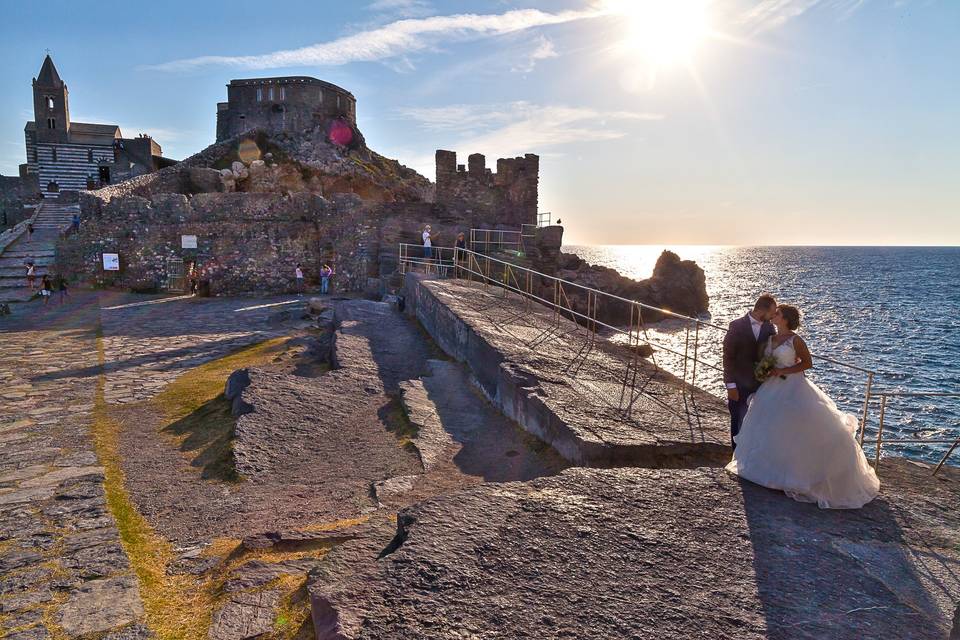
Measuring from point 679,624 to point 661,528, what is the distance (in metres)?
0.88

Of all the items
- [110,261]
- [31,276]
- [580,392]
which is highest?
[110,261]

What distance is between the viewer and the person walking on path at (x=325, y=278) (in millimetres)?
21847

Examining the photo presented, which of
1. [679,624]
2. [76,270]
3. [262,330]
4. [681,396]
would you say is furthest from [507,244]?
[679,624]

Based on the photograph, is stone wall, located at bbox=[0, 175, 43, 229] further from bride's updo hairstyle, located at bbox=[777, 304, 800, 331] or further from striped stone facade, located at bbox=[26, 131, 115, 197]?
bride's updo hairstyle, located at bbox=[777, 304, 800, 331]

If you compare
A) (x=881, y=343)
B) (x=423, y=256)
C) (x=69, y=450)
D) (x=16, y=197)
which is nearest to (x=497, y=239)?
(x=423, y=256)

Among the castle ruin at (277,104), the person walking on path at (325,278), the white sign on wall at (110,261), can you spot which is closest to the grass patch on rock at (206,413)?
the person walking on path at (325,278)

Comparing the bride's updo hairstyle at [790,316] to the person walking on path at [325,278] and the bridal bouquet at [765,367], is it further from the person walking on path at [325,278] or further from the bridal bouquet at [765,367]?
the person walking on path at [325,278]

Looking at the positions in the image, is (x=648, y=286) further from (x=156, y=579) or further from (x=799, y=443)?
(x=156, y=579)

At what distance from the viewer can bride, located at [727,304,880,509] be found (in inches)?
161

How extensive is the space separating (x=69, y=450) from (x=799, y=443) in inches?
284

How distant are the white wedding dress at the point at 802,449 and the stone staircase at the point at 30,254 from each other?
22.3 m

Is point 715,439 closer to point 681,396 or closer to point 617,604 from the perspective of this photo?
point 681,396

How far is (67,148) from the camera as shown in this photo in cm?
4850

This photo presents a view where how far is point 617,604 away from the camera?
2.78m
